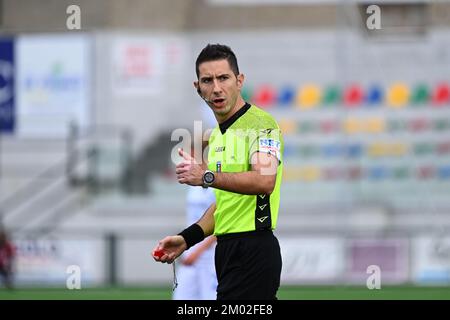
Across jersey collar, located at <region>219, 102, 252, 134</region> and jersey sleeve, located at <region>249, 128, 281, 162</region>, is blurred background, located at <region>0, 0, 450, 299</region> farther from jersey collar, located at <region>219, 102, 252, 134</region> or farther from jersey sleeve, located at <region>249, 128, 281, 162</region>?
jersey sleeve, located at <region>249, 128, 281, 162</region>

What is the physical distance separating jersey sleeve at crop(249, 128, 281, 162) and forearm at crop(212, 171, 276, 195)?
0.55 ft

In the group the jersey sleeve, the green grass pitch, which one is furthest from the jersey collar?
the green grass pitch

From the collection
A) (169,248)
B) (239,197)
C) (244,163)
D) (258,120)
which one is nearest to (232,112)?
(258,120)

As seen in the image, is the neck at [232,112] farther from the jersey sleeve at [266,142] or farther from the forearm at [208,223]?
the forearm at [208,223]

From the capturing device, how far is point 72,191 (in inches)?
1069

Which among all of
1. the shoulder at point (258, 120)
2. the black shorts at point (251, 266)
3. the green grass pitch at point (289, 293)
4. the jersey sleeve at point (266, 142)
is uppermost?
the shoulder at point (258, 120)

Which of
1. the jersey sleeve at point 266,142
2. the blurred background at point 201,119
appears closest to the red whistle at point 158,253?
the jersey sleeve at point 266,142

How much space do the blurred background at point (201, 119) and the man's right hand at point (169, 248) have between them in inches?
623

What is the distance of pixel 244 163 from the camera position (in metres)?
7.37

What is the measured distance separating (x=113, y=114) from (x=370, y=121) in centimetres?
589

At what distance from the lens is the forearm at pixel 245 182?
23.1 ft

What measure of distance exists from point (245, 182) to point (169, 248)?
2.63ft

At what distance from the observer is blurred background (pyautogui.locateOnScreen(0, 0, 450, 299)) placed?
963 inches
